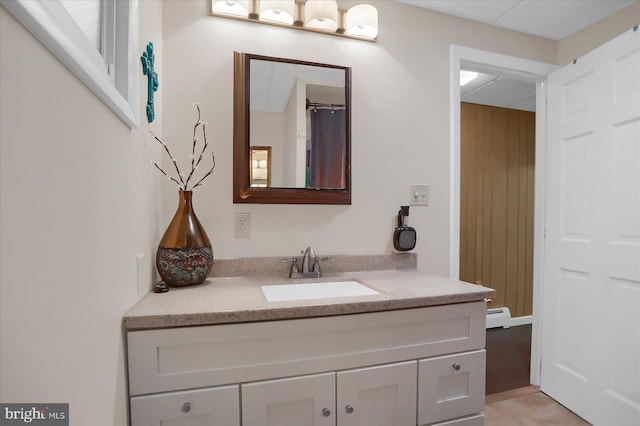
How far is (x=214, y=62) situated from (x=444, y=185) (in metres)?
1.43

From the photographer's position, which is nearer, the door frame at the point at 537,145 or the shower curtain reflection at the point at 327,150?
the shower curtain reflection at the point at 327,150

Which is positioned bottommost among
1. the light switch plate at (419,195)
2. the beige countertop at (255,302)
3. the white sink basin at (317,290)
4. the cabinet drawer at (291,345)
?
the cabinet drawer at (291,345)

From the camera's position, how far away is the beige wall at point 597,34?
5.83ft

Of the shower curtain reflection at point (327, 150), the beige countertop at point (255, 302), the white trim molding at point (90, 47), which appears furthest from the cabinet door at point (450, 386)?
the white trim molding at point (90, 47)

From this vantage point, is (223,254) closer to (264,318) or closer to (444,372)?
(264,318)

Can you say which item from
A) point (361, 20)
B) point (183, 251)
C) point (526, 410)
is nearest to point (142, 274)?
point (183, 251)

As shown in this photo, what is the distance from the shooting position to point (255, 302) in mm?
1066

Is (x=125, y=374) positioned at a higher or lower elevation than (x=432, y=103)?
lower

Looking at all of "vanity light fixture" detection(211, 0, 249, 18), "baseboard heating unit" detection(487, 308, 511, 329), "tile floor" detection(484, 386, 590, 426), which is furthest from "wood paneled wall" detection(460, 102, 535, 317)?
"vanity light fixture" detection(211, 0, 249, 18)

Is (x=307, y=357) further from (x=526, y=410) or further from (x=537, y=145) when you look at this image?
(x=537, y=145)

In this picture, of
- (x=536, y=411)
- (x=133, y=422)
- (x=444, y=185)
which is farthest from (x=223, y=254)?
(x=536, y=411)

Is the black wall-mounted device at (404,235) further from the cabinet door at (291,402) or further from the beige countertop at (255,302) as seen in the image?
the cabinet door at (291,402)

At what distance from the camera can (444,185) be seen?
1.86 m

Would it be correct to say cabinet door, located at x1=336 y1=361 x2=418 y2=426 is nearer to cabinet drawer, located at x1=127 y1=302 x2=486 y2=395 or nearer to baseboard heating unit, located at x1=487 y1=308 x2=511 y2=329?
cabinet drawer, located at x1=127 y1=302 x2=486 y2=395
